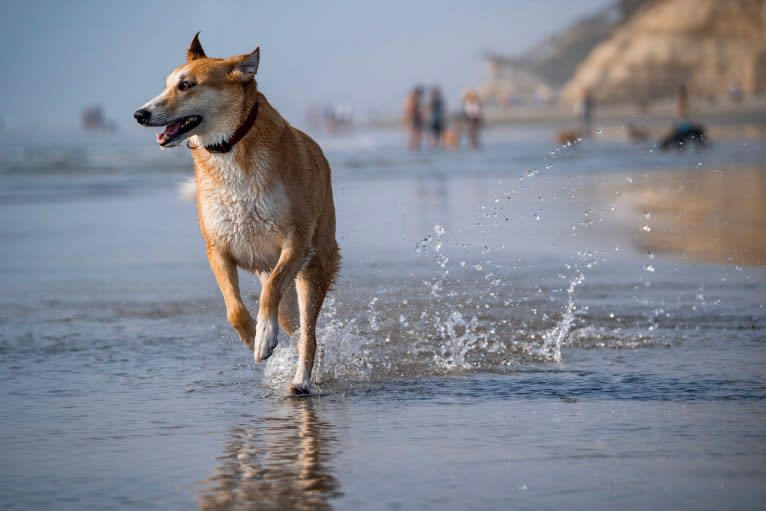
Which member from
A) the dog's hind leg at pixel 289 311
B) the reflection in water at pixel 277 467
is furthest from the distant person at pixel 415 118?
the reflection in water at pixel 277 467

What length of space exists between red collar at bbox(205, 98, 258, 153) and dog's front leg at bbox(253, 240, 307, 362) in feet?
1.74

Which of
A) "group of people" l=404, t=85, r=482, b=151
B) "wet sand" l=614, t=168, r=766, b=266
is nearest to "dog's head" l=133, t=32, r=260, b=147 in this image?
"wet sand" l=614, t=168, r=766, b=266

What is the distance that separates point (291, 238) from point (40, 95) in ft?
590

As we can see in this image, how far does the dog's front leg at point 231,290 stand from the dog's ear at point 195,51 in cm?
94

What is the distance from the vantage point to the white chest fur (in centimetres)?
673

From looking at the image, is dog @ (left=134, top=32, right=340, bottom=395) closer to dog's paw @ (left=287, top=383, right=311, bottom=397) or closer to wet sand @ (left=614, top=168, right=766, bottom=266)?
dog's paw @ (left=287, top=383, right=311, bottom=397)

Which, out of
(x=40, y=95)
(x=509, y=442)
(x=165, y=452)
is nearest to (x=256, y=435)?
(x=165, y=452)

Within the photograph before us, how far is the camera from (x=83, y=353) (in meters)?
8.07

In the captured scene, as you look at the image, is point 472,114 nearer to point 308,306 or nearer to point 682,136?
point 682,136

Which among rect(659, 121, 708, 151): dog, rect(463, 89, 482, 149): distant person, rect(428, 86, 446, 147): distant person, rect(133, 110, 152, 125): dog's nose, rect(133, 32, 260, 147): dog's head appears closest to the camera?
rect(133, 110, 152, 125): dog's nose

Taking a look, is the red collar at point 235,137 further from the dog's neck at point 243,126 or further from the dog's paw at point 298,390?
the dog's paw at point 298,390

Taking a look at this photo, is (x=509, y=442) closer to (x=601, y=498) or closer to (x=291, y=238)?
(x=601, y=498)

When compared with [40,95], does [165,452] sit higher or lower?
lower

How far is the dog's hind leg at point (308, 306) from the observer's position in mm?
6988
